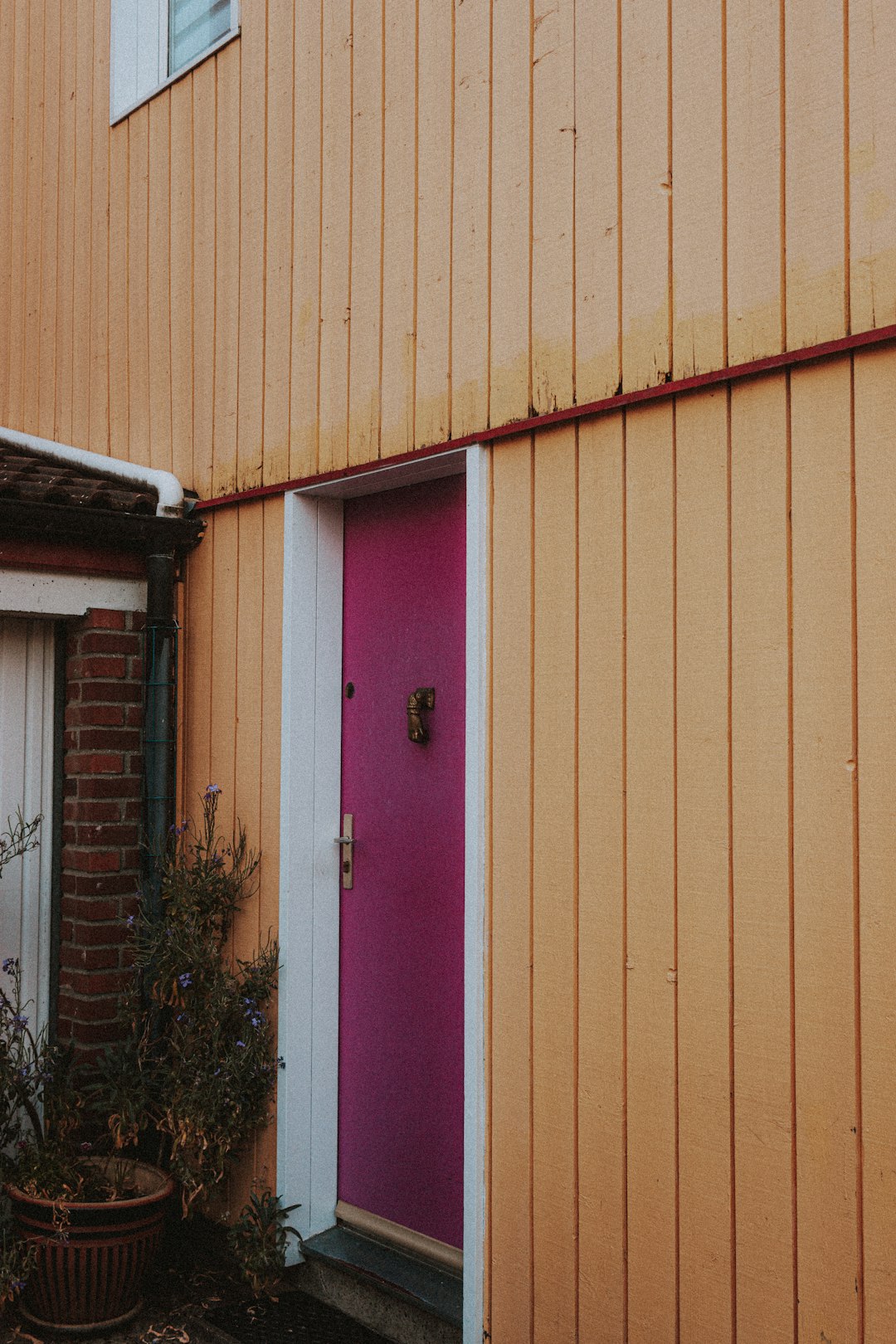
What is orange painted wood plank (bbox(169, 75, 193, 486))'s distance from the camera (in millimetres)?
4758

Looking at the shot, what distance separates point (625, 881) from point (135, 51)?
4389mm

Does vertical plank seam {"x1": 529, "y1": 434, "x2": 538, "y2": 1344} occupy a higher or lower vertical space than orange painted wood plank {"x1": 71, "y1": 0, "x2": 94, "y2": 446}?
lower

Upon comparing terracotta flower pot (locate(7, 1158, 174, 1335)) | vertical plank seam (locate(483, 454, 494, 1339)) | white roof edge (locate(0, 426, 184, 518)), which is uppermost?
white roof edge (locate(0, 426, 184, 518))

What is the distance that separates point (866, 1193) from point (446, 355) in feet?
8.26

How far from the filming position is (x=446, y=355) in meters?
3.62

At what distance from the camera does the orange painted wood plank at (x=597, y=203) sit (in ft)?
10.3

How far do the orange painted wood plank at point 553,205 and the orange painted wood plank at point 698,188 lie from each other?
0.35 m

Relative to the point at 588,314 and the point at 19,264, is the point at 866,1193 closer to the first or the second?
the point at 588,314

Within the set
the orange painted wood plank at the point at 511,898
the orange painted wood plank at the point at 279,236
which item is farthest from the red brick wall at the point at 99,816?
the orange painted wood plank at the point at 511,898

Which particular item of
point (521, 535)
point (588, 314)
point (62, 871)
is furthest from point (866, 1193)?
point (62, 871)

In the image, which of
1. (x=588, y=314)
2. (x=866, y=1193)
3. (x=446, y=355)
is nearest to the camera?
(x=866, y=1193)

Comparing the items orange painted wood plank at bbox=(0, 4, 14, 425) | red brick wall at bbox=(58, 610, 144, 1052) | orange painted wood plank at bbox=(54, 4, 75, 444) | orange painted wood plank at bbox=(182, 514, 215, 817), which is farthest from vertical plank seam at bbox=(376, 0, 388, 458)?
orange painted wood plank at bbox=(0, 4, 14, 425)

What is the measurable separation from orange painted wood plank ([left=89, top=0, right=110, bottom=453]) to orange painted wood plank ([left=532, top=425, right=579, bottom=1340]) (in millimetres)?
2737

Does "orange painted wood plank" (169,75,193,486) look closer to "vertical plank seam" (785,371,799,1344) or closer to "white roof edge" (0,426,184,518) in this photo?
"white roof edge" (0,426,184,518)
